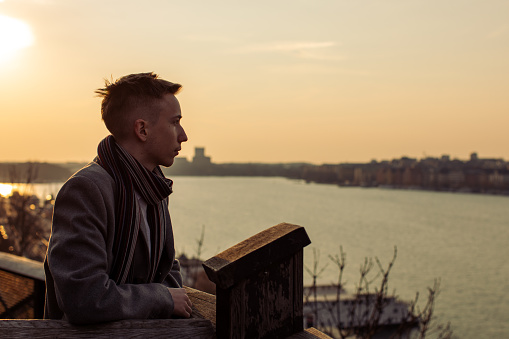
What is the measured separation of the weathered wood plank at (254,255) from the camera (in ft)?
4.52

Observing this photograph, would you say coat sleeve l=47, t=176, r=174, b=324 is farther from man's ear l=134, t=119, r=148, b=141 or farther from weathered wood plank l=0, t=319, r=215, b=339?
man's ear l=134, t=119, r=148, b=141

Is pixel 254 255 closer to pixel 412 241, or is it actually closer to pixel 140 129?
pixel 140 129

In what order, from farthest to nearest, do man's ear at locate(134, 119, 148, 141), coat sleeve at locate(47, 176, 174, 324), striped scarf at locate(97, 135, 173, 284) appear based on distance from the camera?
man's ear at locate(134, 119, 148, 141)
striped scarf at locate(97, 135, 173, 284)
coat sleeve at locate(47, 176, 174, 324)

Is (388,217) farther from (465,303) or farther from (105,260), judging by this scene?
(105,260)

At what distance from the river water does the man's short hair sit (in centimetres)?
1765

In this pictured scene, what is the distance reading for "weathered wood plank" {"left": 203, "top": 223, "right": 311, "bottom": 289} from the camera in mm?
1378

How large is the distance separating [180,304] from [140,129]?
1.88ft

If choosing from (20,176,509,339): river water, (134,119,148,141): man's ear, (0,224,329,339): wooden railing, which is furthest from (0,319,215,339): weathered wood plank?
(20,176,509,339): river water

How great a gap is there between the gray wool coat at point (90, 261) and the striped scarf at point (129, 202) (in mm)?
26

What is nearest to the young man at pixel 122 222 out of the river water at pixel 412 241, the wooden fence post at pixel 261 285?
the wooden fence post at pixel 261 285

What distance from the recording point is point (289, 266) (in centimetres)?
154

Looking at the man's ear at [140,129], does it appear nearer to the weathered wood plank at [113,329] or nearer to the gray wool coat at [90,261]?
the gray wool coat at [90,261]

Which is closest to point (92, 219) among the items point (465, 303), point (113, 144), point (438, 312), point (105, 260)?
point (105, 260)

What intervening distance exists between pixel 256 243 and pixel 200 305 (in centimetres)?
44
